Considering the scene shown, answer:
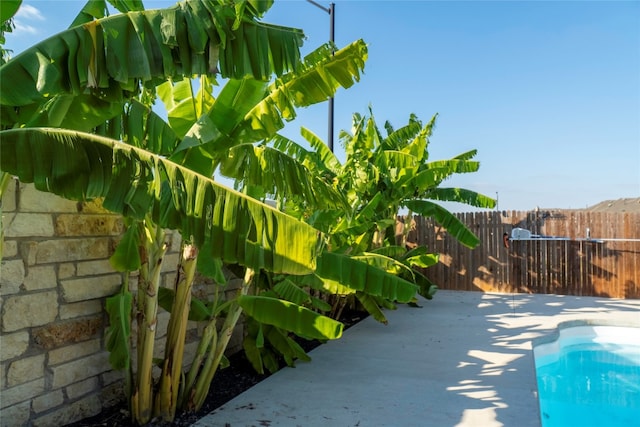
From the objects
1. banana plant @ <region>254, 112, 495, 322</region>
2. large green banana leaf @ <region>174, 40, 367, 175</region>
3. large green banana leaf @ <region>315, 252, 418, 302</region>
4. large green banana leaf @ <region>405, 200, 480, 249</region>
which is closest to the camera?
large green banana leaf @ <region>174, 40, 367, 175</region>

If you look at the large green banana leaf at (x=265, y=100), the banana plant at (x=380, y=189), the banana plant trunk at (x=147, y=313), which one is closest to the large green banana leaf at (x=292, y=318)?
the banana plant trunk at (x=147, y=313)

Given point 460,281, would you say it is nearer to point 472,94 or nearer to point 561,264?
point 561,264

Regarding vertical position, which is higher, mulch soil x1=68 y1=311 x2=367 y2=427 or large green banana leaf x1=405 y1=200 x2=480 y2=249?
large green banana leaf x1=405 y1=200 x2=480 y2=249

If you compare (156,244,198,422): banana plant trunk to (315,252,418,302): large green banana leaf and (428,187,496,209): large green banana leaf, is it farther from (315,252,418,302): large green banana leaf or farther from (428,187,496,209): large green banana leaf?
(428,187,496,209): large green banana leaf

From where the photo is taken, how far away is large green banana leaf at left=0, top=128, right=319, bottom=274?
2.23 metres

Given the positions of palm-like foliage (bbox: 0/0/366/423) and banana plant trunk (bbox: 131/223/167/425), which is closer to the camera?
palm-like foliage (bbox: 0/0/366/423)

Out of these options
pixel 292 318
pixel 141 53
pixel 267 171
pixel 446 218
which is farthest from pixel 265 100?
pixel 446 218

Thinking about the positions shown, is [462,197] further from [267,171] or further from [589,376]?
[267,171]

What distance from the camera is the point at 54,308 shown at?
134 inches

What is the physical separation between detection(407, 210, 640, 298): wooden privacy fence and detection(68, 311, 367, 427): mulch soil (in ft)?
22.0

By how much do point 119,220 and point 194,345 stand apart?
1661 millimetres

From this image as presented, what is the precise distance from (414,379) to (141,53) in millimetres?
4094

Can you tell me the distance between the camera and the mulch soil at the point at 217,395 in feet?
11.9

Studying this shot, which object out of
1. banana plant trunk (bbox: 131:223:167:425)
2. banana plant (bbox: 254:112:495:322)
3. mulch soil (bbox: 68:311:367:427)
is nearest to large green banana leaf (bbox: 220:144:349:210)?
banana plant trunk (bbox: 131:223:167:425)
